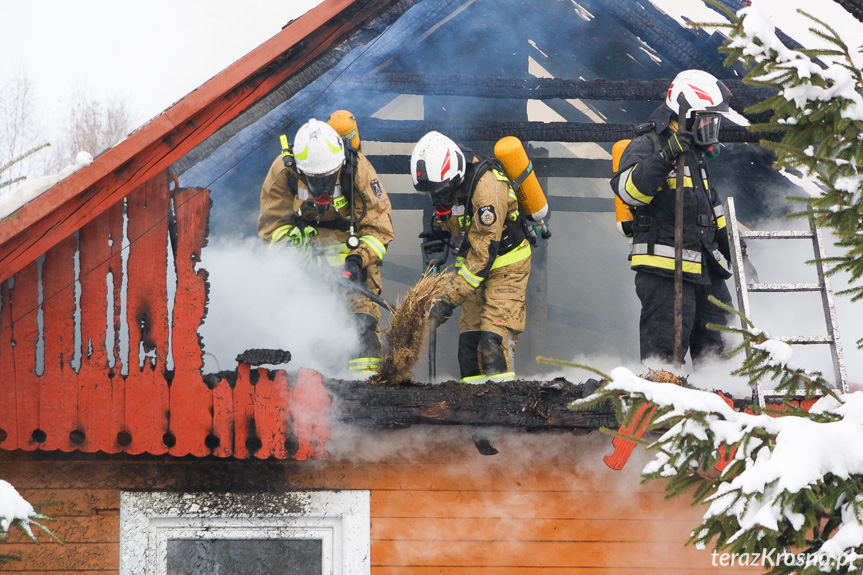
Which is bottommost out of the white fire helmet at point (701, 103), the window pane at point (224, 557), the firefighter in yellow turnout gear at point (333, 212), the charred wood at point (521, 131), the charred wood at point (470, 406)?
the window pane at point (224, 557)

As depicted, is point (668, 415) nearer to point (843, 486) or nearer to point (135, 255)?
point (843, 486)

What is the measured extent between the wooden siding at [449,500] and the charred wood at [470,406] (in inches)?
10.5

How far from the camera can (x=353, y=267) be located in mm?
6539

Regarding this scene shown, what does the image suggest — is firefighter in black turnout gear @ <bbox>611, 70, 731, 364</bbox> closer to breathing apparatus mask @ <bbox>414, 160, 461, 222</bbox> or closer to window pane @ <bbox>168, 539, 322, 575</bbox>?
breathing apparatus mask @ <bbox>414, 160, 461, 222</bbox>

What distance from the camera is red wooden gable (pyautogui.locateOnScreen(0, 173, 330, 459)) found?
18.1ft

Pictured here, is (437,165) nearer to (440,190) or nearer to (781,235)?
(440,190)

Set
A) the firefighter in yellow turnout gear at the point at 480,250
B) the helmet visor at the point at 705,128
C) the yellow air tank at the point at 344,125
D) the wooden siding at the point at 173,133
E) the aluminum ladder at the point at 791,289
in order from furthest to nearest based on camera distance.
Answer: the yellow air tank at the point at 344,125
the firefighter in yellow turnout gear at the point at 480,250
the helmet visor at the point at 705,128
the aluminum ladder at the point at 791,289
the wooden siding at the point at 173,133

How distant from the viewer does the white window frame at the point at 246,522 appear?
19.0 feet

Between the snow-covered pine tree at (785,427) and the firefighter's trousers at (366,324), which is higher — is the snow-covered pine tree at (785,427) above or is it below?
below

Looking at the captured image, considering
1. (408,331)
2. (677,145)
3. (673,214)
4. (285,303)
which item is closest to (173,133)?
(285,303)

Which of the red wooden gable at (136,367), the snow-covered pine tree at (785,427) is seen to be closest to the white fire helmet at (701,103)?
the snow-covered pine tree at (785,427)

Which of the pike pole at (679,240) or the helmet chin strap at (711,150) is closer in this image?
the pike pole at (679,240)

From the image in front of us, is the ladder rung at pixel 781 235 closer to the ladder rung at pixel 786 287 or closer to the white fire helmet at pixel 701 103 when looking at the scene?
the ladder rung at pixel 786 287

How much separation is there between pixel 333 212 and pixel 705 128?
2.68 metres
